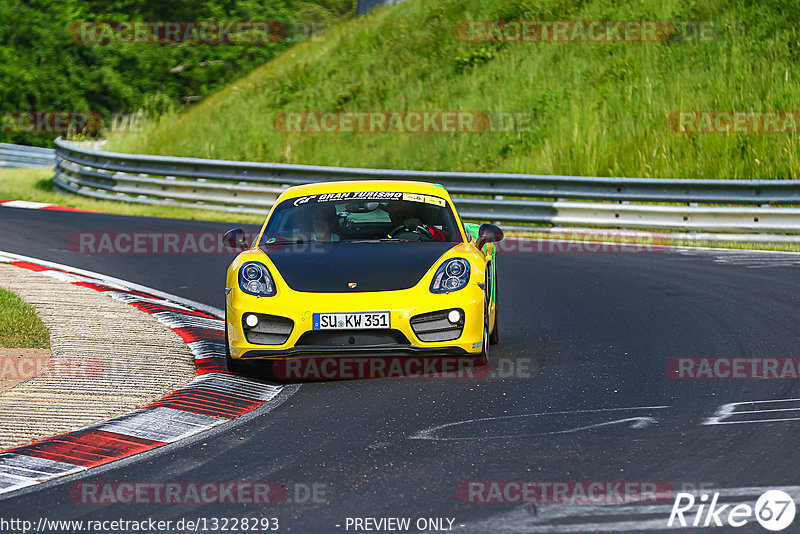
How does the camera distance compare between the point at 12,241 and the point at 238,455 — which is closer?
the point at 238,455

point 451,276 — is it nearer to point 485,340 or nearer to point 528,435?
point 485,340

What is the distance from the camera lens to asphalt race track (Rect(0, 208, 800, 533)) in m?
4.80

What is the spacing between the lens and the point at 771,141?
1977cm

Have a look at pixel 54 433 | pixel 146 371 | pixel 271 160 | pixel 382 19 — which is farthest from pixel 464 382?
pixel 382 19

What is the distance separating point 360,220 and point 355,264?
129 cm

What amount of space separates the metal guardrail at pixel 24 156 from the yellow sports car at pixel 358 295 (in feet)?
91.6

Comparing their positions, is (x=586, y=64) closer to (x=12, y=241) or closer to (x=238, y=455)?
(x=12, y=241)

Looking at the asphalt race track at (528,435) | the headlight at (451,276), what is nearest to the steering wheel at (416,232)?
the headlight at (451,276)

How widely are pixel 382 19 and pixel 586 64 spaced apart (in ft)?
25.2

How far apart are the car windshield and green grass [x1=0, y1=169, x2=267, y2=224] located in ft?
36.4

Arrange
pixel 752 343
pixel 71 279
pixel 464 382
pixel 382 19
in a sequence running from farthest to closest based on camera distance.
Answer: pixel 382 19, pixel 71 279, pixel 752 343, pixel 464 382

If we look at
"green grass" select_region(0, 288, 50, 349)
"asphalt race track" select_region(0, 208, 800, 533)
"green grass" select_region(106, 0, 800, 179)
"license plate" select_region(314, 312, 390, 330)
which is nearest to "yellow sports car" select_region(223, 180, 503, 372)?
"license plate" select_region(314, 312, 390, 330)

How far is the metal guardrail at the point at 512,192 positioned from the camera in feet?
53.7

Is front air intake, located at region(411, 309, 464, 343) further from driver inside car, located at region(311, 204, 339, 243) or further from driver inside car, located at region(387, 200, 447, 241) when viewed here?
driver inside car, located at region(311, 204, 339, 243)
